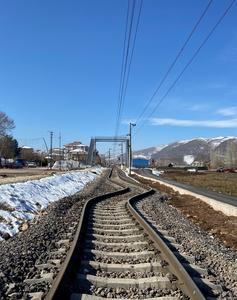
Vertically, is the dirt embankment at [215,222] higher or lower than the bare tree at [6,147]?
lower

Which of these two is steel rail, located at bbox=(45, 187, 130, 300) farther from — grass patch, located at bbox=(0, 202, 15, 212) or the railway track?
grass patch, located at bbox=(0, 202, 15, 212)

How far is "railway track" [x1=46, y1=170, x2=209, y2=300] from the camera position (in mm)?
6621

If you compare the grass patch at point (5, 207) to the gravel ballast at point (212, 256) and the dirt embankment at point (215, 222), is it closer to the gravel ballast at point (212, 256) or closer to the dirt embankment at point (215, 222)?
the gravel ballast at point (212, 256)

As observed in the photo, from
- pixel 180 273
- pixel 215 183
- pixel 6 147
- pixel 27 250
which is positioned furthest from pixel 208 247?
pixel 6 147

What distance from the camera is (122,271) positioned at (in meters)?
8.02

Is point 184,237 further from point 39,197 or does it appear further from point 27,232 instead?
point 39,197

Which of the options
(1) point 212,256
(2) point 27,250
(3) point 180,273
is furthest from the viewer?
(1) point 212,256

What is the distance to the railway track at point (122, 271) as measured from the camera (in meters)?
6.62

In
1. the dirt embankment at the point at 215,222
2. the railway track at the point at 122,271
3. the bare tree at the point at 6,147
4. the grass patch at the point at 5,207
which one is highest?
the bare tree at the point at 6,147

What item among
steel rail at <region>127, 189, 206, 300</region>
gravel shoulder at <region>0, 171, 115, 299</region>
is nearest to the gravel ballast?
steel rail at <region>127, 189, 206, 300</region>

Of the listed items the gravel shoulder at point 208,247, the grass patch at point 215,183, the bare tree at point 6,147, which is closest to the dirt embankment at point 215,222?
the gravel shoulder at point 208,247

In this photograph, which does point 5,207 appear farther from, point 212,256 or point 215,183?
point 215,183

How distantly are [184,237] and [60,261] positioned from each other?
4.83 m

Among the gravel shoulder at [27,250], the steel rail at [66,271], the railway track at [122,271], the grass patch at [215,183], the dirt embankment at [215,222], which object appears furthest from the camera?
the grass patch at [215,183]
